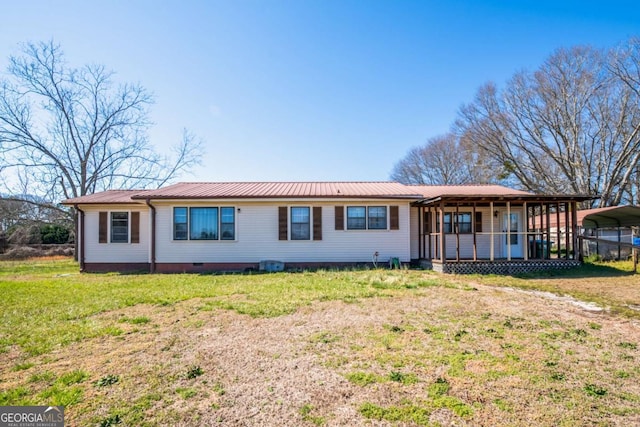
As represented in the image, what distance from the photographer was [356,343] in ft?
13.7

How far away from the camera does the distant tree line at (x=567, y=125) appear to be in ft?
68.6

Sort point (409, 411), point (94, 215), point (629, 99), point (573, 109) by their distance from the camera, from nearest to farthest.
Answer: point (409, 411)
point (94, 215)
point (629, 99)
point (573, 109)

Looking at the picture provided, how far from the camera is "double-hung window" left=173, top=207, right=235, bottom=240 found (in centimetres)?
1226

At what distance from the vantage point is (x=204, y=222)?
12273 millimetres

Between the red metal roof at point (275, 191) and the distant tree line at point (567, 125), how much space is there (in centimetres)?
1560

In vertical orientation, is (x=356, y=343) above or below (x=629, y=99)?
below

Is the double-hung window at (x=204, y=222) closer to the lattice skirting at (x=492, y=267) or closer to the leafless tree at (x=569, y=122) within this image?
the lattice skirting at (x=492, y=267)

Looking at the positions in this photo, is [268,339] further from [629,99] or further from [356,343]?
[629,99]

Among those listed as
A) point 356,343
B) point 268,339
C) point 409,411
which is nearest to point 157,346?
point 268,339

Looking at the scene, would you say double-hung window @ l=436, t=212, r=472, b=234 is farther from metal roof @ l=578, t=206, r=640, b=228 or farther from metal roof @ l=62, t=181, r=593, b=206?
metal roof @ l=578, t=206, r=640, b=228

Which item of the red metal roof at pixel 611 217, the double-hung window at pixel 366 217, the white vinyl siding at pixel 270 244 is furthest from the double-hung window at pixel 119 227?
the red metal roof at pixel 611 217

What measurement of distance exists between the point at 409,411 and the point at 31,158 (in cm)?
2736

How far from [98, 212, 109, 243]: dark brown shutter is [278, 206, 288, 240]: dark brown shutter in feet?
22.3

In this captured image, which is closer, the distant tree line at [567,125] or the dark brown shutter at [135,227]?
the dark brown shutter at [135,227]
